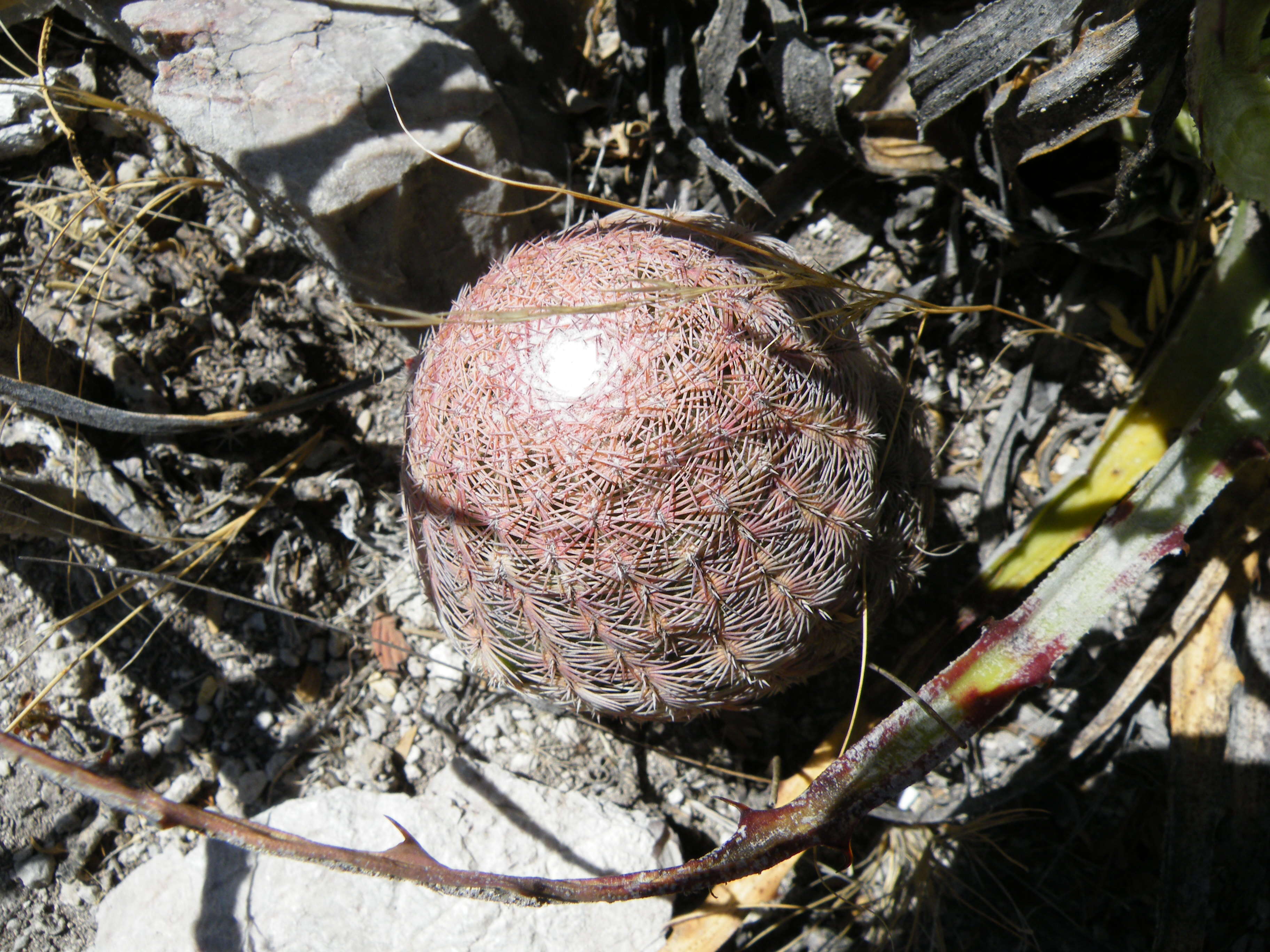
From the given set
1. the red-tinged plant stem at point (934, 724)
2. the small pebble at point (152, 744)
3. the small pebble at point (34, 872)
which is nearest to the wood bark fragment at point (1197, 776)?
the red-tinged plant stem at point (934, 724)

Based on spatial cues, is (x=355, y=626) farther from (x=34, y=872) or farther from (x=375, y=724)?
(x=34, y=872)

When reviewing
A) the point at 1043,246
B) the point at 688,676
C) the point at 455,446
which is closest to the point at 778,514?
the point at 688,676

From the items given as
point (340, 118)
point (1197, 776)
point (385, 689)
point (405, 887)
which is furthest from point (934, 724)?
point (340, 118)

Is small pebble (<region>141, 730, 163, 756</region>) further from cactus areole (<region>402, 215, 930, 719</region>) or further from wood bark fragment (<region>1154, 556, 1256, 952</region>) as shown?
wood bark fragment (<region>1154, 556, 1256, 952</region>)

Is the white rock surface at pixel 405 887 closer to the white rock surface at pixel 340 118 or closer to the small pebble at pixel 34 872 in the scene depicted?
the small pebble at pixel 34 872

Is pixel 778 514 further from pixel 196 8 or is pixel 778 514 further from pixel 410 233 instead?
pixel 196 8

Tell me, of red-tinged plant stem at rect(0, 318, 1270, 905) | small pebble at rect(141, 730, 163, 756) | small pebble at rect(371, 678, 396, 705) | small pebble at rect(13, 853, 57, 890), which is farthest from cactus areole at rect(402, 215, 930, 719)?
small pebble at rect(13, 853, 57, 890)
